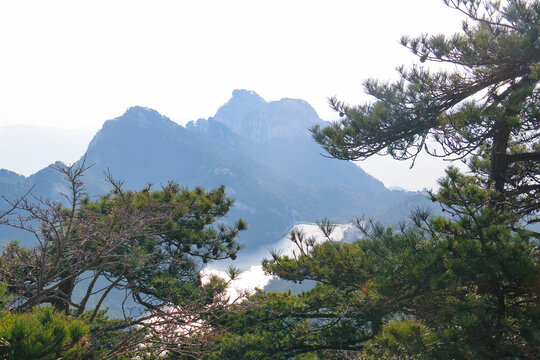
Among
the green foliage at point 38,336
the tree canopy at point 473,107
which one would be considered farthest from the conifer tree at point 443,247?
the green foliage at point 38,336

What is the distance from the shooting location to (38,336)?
174cm

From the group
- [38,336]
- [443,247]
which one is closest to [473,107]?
[443,247]

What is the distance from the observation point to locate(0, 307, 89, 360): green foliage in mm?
1686

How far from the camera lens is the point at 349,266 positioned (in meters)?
4.50

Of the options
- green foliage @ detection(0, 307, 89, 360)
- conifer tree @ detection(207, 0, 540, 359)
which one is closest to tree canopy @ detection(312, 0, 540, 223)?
conifer tree @ detection(207, 0, 540, 359)

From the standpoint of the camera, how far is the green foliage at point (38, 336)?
5.53 feet

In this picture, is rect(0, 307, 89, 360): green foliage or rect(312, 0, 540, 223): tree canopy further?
rect(312, 0, 540, 223): tree canopy

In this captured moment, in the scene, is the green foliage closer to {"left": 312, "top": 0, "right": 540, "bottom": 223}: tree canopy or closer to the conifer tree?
the conifer tree

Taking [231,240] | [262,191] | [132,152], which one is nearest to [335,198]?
[262,191]

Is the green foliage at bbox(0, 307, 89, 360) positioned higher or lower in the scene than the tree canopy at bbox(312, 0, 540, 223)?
lower

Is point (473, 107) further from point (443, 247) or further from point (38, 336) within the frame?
point (38, 336)

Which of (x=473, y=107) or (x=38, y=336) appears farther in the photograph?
(x=473, y=107)

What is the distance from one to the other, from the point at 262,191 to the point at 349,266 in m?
165

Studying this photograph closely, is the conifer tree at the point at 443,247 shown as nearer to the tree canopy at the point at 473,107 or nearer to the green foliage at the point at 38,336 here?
the tree canopy at the point at 473,107
